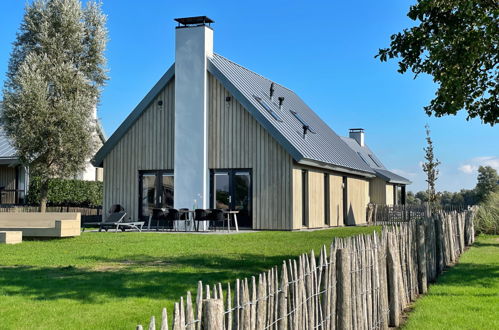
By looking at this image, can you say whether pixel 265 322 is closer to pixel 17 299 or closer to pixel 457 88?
pixel 17 299

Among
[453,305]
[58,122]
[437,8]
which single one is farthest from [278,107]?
[453,305]

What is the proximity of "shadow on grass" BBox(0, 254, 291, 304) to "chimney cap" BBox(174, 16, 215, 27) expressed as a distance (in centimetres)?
1387

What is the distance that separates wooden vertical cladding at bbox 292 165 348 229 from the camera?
2183 centimetres

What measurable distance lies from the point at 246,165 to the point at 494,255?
1076 centimetres

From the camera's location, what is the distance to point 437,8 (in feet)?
34.6

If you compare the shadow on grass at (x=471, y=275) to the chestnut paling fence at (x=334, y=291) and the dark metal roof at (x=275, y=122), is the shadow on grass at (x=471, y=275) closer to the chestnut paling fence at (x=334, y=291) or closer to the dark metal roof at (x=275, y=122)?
the chestnut paling fence at (x=334, y=291)

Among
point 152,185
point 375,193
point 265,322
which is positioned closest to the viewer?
point 265,322

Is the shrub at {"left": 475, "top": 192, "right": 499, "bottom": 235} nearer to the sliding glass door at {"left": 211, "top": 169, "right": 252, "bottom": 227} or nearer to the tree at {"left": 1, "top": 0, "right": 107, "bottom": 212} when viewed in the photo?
the sliding glass door at {"left": 211, "top": 169, "right": 252, "bottom": 227}

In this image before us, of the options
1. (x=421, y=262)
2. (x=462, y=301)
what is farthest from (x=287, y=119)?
(x=462, y=301)

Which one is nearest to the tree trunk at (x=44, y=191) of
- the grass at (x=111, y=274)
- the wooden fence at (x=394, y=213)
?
the grass at (x=111, y=274)

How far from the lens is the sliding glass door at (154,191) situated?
77.2 feet

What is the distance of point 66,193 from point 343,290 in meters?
26.8

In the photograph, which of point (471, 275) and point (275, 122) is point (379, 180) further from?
point (471, 275)

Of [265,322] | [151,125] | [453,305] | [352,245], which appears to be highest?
[151,125]
